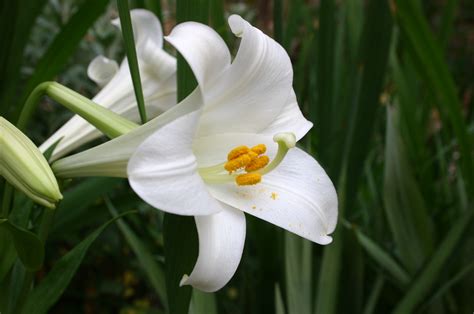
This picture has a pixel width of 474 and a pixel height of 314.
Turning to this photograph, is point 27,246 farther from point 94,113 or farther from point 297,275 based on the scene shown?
point 297,275

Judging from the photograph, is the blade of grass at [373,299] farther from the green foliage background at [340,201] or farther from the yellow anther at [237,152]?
the yellow anther at [237,152]

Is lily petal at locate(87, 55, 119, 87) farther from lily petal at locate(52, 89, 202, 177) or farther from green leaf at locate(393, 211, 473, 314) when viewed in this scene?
green leaf at locate(393, 211, 473, 314)

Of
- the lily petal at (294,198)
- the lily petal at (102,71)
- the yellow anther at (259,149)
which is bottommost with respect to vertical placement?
the lily petal at (294,198)

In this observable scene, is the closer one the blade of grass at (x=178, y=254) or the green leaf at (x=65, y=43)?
the blade of grass at (x=178, y=254)

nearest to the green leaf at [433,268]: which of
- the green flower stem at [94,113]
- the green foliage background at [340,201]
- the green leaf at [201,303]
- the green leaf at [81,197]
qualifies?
the green foliage background at [340,201]

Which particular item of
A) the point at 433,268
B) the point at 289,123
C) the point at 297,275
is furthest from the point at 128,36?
the point at 433,268

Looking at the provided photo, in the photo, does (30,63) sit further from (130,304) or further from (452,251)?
(452,251)
